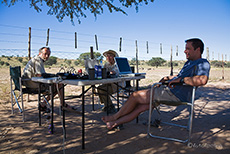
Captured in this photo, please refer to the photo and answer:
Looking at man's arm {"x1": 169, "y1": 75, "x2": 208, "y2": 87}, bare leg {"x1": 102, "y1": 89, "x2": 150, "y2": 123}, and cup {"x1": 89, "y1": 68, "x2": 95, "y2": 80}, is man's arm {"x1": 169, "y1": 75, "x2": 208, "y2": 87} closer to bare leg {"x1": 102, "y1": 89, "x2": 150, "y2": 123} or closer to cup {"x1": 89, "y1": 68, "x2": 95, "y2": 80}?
bare leg {"x1": 102, "y1": 89, "x2": 150, "y2": 123}

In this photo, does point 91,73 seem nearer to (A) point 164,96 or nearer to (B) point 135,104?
(B) point 135,104

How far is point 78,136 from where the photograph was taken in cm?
274

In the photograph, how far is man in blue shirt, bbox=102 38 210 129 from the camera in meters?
2.36

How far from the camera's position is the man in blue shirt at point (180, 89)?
2.36 meters

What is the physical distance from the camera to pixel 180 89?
2.52 m

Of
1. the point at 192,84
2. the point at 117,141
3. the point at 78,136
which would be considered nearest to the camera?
the point at 192,84

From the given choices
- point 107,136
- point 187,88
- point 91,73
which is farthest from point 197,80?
point 107,136

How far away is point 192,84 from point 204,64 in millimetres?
300

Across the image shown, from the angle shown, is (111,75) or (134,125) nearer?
(111,75)

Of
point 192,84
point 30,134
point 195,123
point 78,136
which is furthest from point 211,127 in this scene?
point 30,134

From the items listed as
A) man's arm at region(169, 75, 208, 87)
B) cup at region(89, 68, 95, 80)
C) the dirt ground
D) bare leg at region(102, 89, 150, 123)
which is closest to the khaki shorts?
bare leg at region(102, 89, 150, 123)

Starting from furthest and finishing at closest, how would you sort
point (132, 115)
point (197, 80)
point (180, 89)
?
point (132, 115)
point (180, 89)
point (197, 80)

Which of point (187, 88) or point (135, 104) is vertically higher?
point (187, 88)

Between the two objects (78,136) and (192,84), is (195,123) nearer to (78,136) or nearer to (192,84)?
(192,84)
